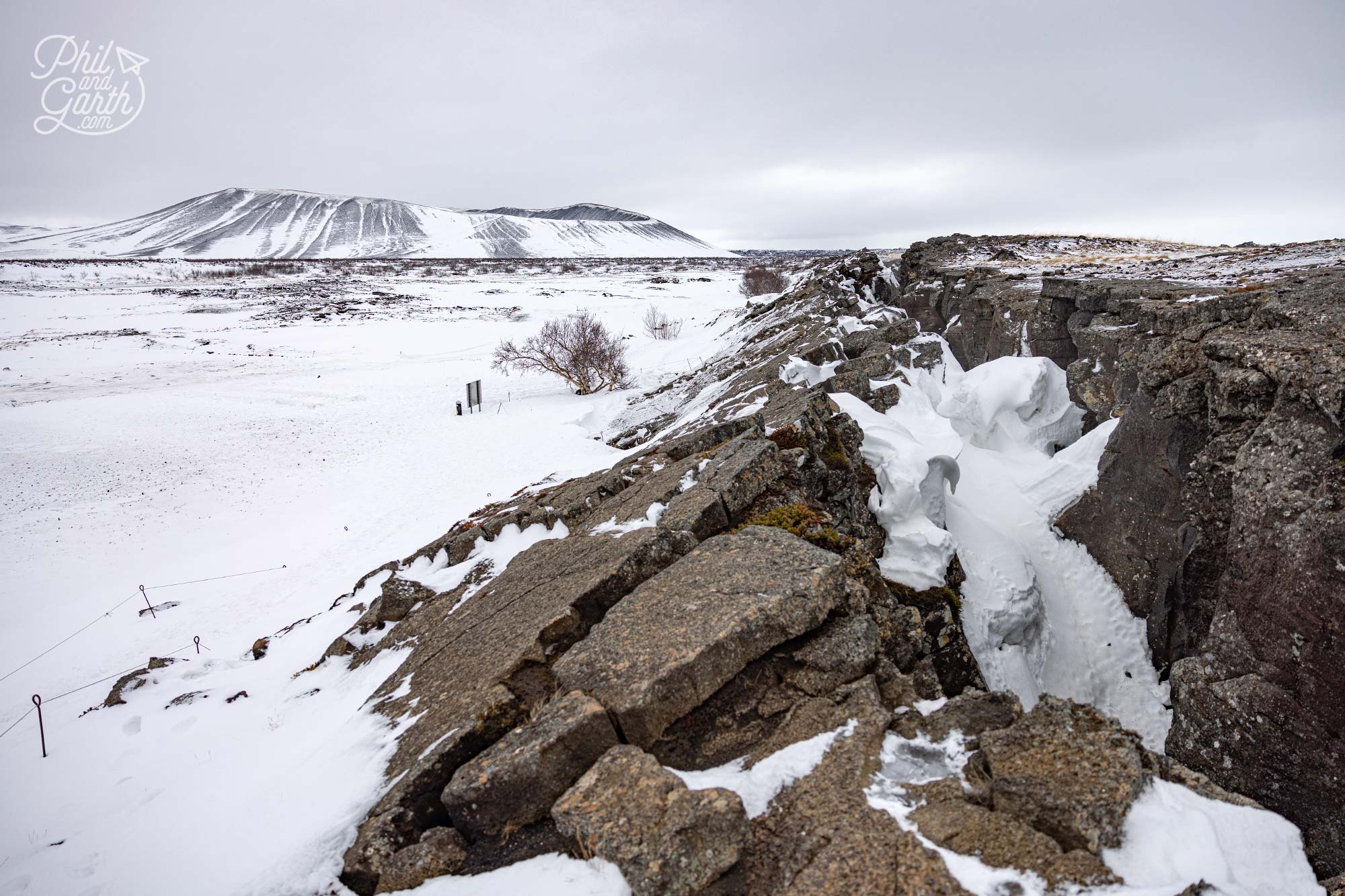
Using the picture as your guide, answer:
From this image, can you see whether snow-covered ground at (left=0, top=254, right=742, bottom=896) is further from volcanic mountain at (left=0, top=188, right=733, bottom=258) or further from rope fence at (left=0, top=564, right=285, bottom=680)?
volcanic mountain at (left=0, top=188, right=733, bottom=258)

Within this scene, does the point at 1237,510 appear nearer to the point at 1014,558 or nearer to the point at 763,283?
the point at 1014,558

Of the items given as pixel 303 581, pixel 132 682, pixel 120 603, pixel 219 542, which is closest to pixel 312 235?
pixel 219 542

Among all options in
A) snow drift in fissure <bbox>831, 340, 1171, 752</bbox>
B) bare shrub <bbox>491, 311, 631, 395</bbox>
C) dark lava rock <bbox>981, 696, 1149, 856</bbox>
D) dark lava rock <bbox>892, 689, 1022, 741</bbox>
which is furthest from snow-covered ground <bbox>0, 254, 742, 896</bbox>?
snow drift in fissure <bbox>831, 340, 1171, 752</bbox>

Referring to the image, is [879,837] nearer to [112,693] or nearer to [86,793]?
[86,793]

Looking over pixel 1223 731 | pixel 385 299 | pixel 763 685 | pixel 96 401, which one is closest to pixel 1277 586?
pixel 1223 731

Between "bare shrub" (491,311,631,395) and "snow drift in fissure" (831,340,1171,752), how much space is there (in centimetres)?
1814

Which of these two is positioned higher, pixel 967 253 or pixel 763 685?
pixel 967 253

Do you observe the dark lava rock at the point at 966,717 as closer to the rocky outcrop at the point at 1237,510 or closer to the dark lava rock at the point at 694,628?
the dark lava rock at the point at 694,628

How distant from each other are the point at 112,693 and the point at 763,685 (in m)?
9.05

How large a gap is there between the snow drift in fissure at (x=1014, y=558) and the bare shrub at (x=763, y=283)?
4632 cm

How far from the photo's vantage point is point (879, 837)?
345 cm

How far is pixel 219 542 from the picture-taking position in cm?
1480

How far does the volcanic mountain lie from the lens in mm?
126938

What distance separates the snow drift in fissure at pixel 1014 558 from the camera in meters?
8.30
